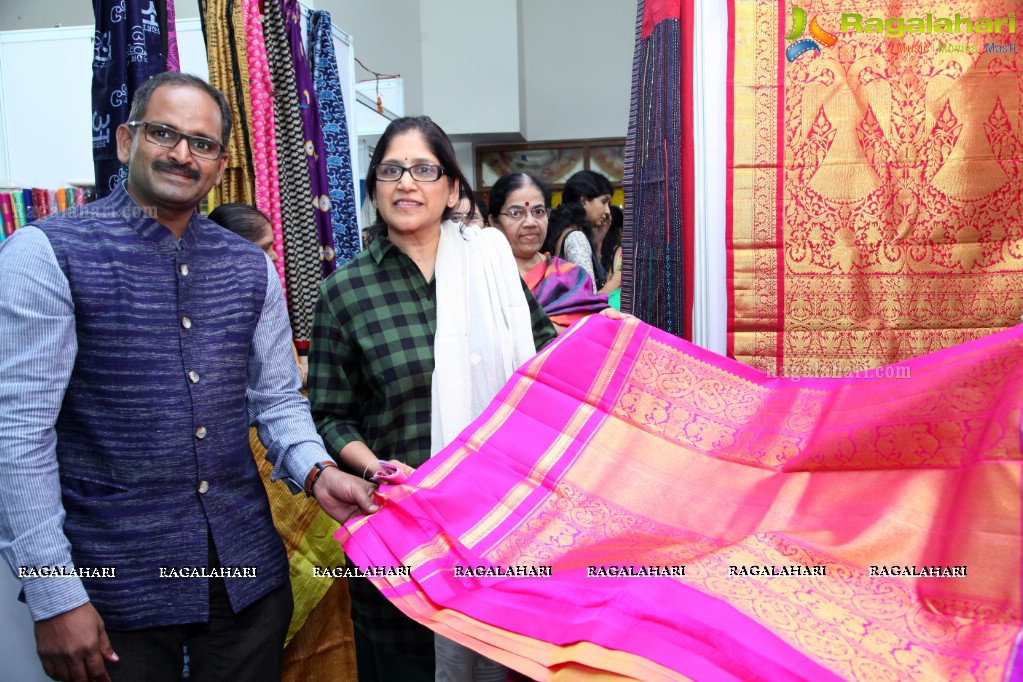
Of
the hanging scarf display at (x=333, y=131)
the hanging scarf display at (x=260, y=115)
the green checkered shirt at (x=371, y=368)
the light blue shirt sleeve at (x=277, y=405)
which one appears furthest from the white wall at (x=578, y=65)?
the light blue shirt sleeve at (x=277, y=405)

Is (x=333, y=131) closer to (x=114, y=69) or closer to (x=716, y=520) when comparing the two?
(x=114, y=69)

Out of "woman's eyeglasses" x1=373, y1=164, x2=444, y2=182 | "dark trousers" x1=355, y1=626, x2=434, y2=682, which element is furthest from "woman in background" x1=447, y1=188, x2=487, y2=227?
"dark trousers" x1=355, y1=626, x2=434, y2=682

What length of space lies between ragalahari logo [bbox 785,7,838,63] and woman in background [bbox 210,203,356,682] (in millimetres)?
1829

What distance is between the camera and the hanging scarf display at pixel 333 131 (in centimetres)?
346

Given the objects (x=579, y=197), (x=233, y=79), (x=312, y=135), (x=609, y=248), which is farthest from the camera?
(x=609, y=248)

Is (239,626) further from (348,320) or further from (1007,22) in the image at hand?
(1007,22)

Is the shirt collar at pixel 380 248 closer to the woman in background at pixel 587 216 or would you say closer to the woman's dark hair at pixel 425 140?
the woman's dark hair at pixel 425 140

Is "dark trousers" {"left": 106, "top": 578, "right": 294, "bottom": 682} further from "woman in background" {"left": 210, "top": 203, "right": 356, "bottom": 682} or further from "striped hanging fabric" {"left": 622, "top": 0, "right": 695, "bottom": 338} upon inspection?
"striped hanging fabric" {"left": 622, "top": 0, "right": 695, "bottom": 338}

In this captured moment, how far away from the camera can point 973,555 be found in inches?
48.9

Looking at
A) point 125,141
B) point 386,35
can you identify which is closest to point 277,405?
point 125,141

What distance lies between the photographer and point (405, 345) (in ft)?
5.54

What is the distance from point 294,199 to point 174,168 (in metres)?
1.79

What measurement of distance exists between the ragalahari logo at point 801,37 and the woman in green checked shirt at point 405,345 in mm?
1103

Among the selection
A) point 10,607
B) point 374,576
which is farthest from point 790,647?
point 10,607
